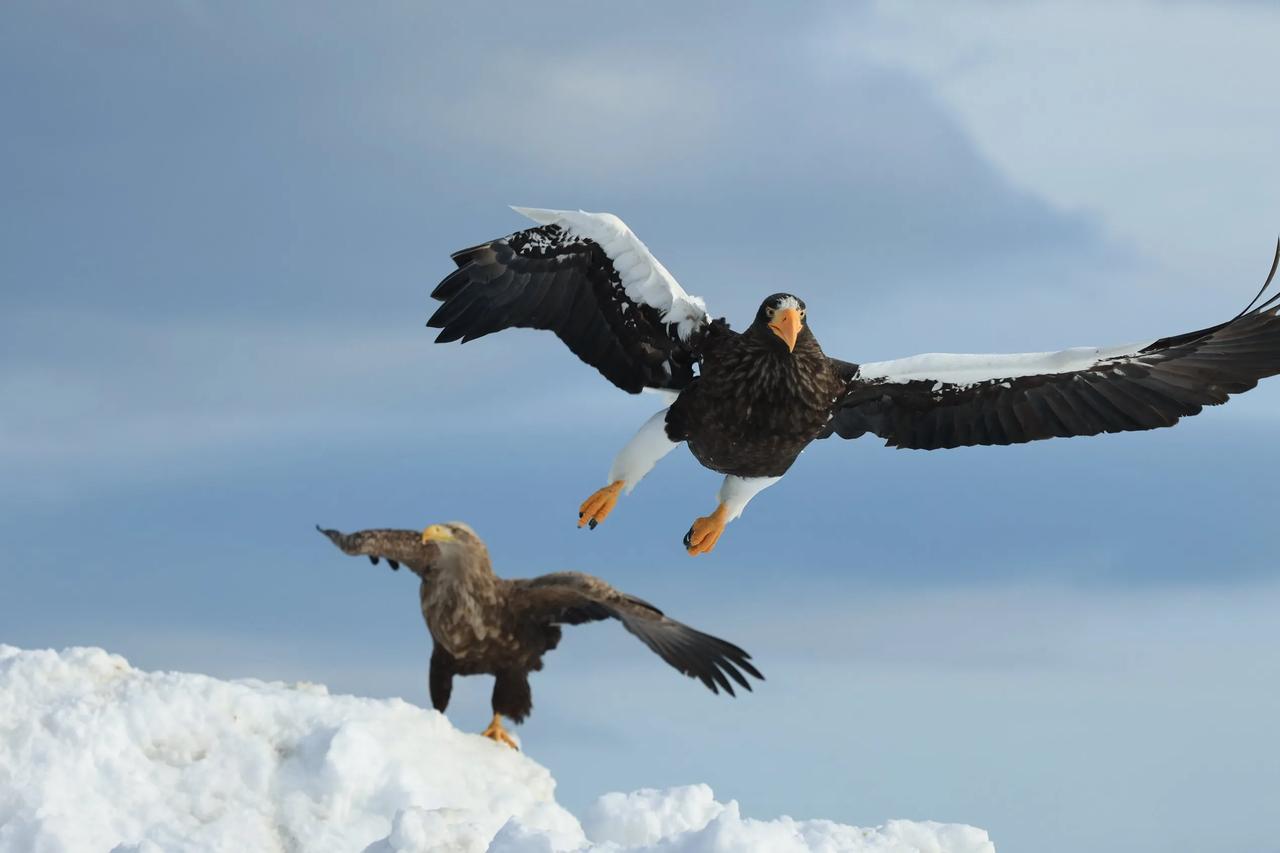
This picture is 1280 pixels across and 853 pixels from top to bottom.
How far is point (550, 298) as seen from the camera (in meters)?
9.91

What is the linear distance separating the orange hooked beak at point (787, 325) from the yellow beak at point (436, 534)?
3028 millimetres

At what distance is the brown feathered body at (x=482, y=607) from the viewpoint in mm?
10438

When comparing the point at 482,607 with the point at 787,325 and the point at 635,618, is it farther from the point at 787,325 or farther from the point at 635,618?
the point at 787,325

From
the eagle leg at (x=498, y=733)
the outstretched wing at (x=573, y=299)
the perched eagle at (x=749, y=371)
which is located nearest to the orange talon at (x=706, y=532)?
the perched eagle at (x=749, y=371)

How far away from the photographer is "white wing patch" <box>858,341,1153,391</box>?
9641mm

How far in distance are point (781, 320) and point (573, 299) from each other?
5.35 ft

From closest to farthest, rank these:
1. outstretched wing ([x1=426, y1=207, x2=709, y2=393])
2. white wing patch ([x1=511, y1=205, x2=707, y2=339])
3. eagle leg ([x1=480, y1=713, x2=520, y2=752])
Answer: white wing patch ([x1=511, y1=205, x2=707, y2=339]) → outstretched wing ([x1=426, y1=207, x2=709, y2=393]) → eagle leg ([x1=480, y1=713, x2=520, y2=752])

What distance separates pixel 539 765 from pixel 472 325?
3.20 m

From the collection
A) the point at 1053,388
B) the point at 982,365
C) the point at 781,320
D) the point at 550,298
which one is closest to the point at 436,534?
the point at 550,298

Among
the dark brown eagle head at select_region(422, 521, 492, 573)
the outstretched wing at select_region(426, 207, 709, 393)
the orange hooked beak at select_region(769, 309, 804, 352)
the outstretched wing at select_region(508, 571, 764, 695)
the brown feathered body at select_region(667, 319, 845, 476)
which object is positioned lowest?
the outstretched wing at select_region(508, 571, 764, 695)

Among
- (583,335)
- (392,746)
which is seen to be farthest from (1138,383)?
(392,746)

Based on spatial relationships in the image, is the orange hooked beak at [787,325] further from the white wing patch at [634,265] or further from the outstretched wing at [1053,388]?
the outstretched wing at [1053,388]

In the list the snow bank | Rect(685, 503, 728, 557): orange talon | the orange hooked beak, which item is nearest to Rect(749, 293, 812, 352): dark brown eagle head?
the orange hooked beak

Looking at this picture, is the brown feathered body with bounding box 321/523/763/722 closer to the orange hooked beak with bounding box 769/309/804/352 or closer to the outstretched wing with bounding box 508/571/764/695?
the outstretched wing with bounding box 508/571/764/695
